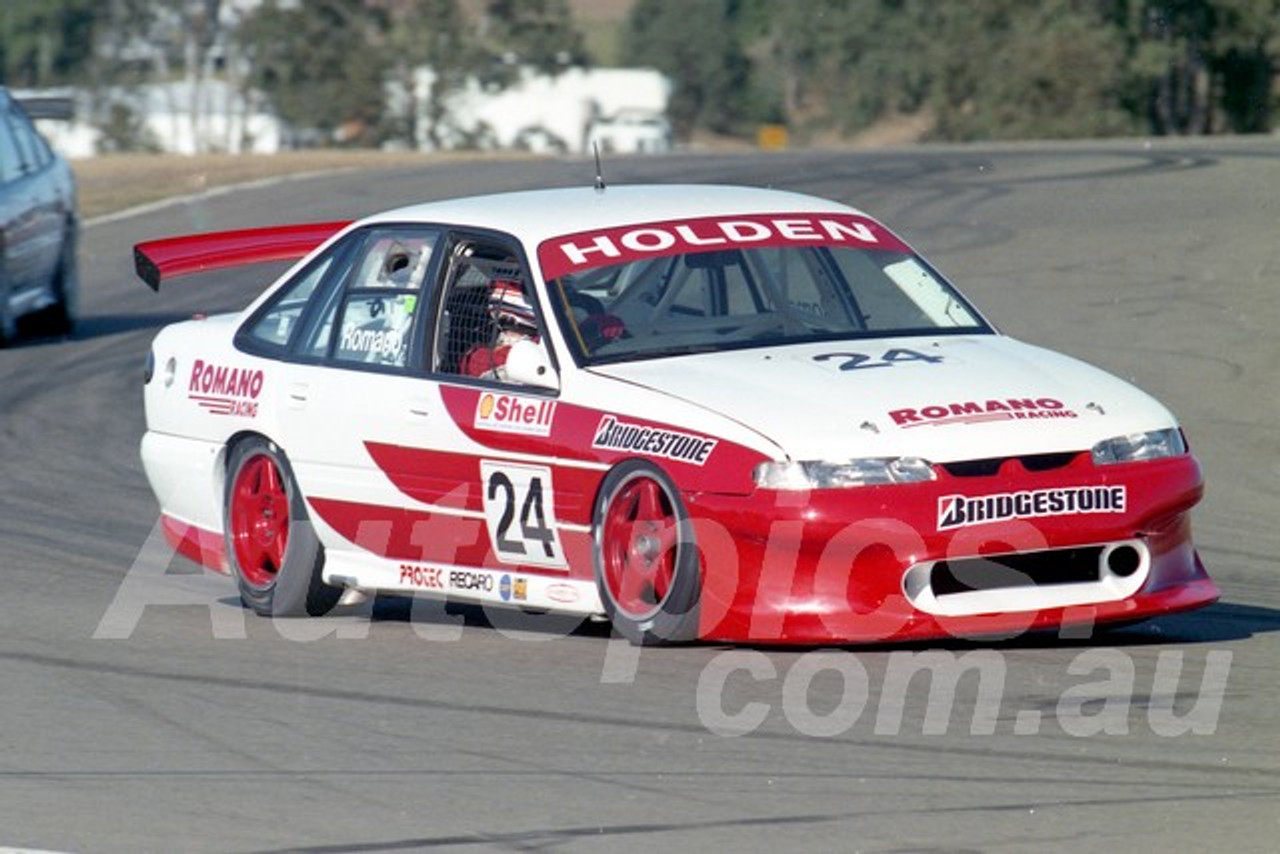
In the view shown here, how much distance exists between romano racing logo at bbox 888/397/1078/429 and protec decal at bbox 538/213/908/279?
1310 millimetres

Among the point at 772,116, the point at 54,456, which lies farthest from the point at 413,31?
the point at 54,456

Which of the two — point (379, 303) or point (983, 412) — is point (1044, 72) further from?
point (983, 412)

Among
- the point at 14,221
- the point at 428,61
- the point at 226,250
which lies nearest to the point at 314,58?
the point at 428,61

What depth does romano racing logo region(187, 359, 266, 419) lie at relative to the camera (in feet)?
30.0

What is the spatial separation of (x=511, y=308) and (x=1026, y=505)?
2.00m

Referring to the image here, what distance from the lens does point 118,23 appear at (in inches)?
3241

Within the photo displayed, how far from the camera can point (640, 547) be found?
7.60 meters

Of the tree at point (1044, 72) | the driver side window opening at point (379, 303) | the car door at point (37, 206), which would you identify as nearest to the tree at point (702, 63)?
the tree at point (1044, 72)

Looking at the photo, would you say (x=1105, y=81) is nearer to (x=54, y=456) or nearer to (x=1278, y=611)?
(x=54, y=456)

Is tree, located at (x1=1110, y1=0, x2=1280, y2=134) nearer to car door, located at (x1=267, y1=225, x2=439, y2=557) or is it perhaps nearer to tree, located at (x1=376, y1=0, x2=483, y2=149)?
tree, located at (x1=376, y1=0, x2=483, y2=149)

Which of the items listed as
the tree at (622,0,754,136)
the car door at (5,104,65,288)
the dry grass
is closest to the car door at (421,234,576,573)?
the car door at (5,104,65,288)

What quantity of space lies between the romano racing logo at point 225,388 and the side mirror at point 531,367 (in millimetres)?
1374

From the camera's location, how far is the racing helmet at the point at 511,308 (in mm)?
8414

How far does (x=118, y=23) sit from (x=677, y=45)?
29.3 metres
